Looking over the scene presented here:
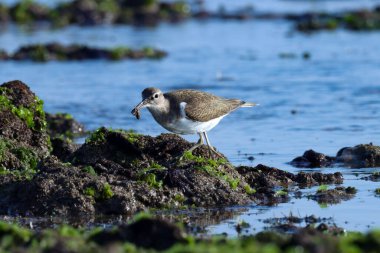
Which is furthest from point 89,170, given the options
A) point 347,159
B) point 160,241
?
point 347,159

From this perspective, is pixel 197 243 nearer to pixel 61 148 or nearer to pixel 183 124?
pixel 183 124

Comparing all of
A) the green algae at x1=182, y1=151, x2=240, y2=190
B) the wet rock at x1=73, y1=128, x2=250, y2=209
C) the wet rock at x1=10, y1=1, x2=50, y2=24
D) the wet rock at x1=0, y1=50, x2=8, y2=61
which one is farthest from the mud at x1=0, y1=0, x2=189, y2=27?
the green algae at x1=182, y1=151, x2=240, y2=190

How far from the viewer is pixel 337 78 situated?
1952cm

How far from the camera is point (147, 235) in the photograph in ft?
23.4

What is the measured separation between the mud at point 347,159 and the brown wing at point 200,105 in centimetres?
145

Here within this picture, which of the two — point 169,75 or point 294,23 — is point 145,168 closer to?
point 169,75

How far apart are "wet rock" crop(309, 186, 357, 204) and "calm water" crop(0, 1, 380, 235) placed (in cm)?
11

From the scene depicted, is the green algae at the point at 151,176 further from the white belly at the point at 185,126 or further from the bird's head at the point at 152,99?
the bird's head at the point at 152,99

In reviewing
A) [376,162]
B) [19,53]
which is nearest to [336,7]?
[19,53]

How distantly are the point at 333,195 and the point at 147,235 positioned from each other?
3.26 m

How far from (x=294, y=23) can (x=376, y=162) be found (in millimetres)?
19069

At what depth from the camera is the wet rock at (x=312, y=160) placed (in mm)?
11742

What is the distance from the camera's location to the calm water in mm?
12711

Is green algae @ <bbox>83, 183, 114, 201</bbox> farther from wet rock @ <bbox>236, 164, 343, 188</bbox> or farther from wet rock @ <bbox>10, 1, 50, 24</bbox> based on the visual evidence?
wet rock @ <bbox>10, 1, 50, 24</bbox>
